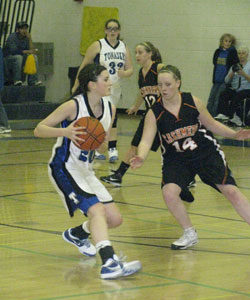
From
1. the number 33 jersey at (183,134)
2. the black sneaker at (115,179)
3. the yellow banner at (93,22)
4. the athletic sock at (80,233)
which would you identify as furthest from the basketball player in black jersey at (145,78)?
the yellow banner at (93,22)

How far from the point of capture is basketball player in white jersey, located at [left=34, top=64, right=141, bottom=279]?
536cm

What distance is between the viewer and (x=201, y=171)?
236 inches

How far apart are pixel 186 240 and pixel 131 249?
41 cm

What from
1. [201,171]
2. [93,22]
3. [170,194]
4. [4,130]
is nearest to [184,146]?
[201,171]

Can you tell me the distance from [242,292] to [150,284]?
0.54m

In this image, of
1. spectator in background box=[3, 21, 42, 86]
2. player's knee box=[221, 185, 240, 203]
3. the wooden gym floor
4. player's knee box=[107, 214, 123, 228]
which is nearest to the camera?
the wooden gym floor

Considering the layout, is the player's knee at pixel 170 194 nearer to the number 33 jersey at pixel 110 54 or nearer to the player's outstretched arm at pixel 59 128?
the player's outstretched arm at pixel 59 128

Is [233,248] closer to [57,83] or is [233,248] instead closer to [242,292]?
[242,292]

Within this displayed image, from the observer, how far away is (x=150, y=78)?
926cm

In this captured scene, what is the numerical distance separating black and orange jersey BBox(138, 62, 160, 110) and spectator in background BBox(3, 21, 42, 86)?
25.1 feet

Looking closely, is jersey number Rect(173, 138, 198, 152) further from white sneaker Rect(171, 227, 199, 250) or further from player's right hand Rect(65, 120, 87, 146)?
player's right hand Rect(65, 120, 87, 146)

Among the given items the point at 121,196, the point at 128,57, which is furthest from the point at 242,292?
the point at 128,57

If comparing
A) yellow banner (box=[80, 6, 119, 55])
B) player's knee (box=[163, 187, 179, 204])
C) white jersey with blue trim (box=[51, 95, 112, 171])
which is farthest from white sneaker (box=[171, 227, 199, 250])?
yellow banner (box=[80, 6, 119, 55])

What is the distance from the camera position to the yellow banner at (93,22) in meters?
19.0
